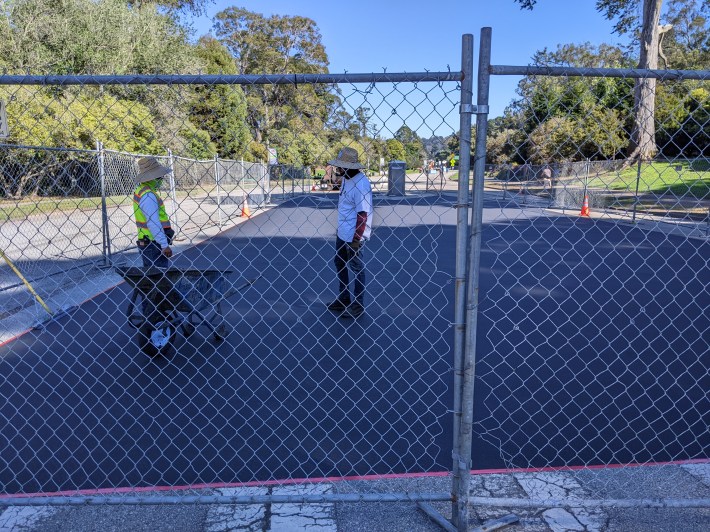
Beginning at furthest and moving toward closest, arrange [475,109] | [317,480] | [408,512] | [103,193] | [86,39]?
[86,39] → [103,193] → [317,480] → [408,512] → [475,109]

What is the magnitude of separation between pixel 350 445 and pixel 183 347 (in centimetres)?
255

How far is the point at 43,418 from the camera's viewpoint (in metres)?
3.99

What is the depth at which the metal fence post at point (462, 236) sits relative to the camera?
232cm

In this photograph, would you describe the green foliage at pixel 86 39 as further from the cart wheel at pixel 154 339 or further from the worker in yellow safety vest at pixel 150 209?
the cart wheel at pixel 154 339

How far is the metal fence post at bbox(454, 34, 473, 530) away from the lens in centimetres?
232

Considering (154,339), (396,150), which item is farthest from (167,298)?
(396,150)

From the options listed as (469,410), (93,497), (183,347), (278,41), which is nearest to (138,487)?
(93,497)

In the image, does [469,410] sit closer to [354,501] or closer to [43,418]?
[354,501]

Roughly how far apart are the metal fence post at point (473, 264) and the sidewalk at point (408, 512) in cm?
33

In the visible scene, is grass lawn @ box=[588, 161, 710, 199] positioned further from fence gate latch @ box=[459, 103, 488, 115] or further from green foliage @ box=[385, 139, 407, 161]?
fence gate latch @ box=[459, 103, 488, 115]

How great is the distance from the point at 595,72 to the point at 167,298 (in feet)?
12.5

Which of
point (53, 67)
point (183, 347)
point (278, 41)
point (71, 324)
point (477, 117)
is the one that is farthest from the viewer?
point (278, 41)

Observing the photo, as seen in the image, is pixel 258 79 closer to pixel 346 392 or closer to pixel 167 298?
pixel 346 392

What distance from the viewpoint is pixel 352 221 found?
605 cm
